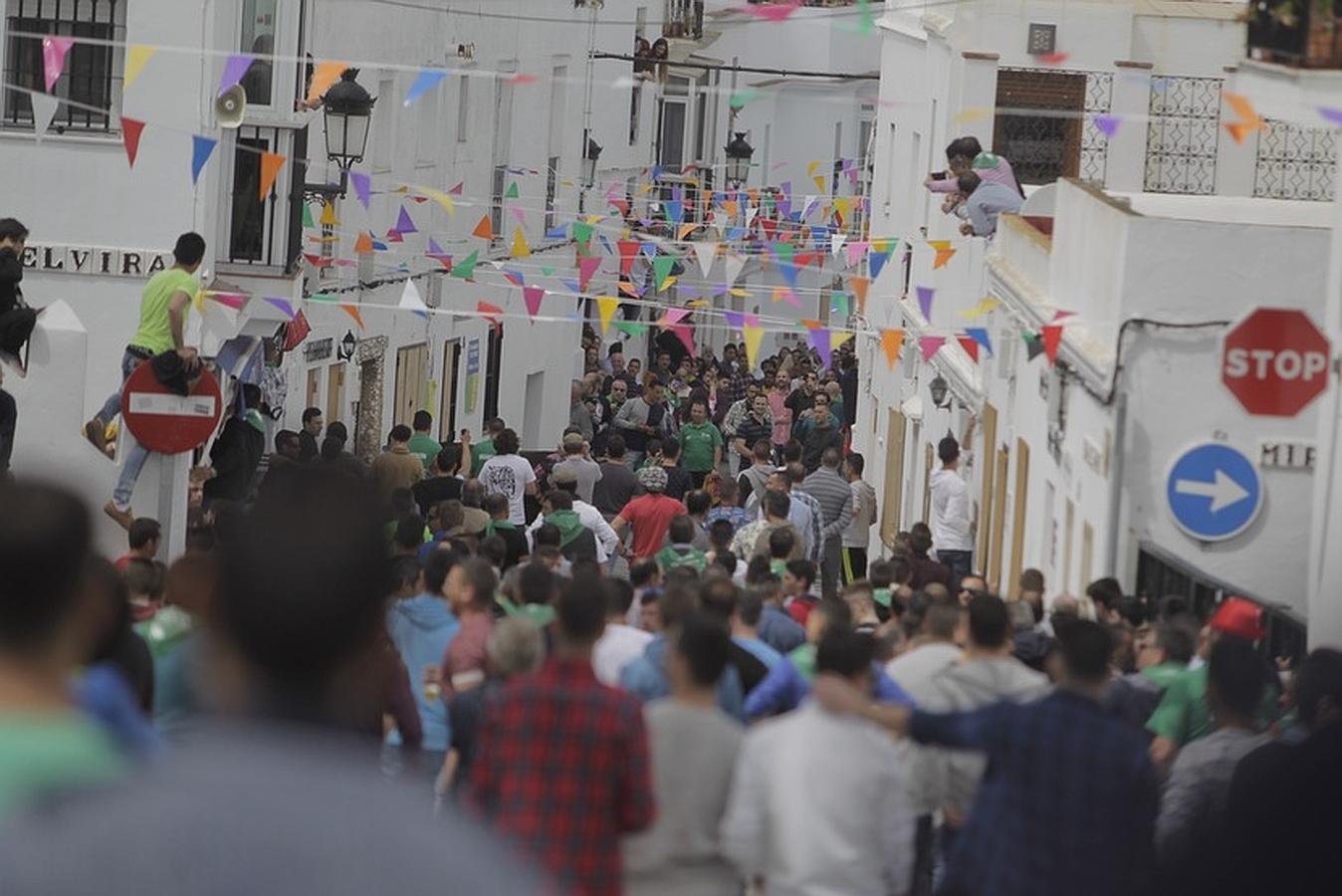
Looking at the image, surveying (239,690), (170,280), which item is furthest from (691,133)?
(239,690)

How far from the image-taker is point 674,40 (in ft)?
207

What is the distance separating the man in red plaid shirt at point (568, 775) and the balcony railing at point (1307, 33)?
871 centimetres

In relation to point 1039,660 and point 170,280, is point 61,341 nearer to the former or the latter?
point 170,280

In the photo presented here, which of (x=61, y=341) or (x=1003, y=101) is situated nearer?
(x=61, y=341)

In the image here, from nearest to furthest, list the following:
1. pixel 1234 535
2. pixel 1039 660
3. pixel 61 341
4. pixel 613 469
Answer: pixel 1039 660 → pixel 1234 535 → pixel 61 341 → pixel 613 469

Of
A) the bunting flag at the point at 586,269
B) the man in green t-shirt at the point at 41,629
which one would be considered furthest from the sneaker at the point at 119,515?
the man in green t-shirt at the point at 41,629

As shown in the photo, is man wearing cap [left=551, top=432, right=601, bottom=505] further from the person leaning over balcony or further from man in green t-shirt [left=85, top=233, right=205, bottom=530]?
the person leaning over balcony

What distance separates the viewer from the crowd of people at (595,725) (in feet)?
9.30

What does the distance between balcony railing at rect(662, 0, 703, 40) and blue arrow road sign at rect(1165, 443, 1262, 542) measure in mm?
44595

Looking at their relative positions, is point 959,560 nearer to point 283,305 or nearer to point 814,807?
point 283,305

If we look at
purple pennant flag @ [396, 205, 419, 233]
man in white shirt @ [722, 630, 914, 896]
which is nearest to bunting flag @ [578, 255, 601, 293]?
purple pennant flag @ [396, 205, 419, 233]

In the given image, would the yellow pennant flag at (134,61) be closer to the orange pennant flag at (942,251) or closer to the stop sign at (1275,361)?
the stop sign at (1275,361)

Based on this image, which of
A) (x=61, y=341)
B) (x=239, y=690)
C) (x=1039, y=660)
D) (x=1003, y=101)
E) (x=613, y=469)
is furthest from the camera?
(x=1003, y=101)

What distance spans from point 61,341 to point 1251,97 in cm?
869
